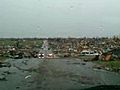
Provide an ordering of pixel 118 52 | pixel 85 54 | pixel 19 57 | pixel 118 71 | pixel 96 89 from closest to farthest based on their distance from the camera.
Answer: pixel 96 89 → pixel 118 71 → pixel 118 52 → pixel 19 57 → pixel 85 54

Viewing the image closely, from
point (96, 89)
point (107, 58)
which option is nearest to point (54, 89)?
point (96, 89)

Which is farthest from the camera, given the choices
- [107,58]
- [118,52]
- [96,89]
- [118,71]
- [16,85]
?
[118,52]

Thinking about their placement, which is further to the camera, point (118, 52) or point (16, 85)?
point (118, 52)

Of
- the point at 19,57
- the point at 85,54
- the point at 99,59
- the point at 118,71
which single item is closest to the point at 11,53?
the point at 19,57

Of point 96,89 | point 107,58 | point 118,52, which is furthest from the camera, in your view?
point 118,52

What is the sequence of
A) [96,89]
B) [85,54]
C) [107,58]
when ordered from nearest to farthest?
[96,89]
[107,58]
[85,54]

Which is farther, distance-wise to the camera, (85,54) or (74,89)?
(85,54)

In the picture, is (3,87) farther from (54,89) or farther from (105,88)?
(105,88)

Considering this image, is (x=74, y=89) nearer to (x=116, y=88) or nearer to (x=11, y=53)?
(x=116, y=88)

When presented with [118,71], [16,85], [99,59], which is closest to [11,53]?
[99,59]
